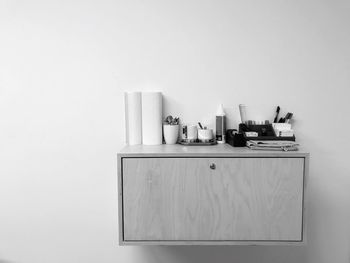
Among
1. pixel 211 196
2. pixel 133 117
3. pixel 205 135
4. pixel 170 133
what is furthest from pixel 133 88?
pixel 211 196

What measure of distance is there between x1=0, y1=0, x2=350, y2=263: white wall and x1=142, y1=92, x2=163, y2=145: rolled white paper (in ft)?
0.29

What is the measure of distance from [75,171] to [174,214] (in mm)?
652

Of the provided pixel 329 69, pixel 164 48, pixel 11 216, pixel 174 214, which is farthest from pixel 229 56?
pixel 11 216

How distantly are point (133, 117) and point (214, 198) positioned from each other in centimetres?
59

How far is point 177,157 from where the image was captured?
157 centimetres

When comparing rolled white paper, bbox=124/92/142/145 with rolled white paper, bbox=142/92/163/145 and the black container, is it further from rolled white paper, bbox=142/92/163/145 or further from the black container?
the black container

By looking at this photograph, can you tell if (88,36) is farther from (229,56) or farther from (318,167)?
(318,167)

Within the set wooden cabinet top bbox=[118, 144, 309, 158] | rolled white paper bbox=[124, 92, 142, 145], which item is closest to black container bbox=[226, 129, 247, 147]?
wooden cabinet top bbox=[118, 144, 309, 158]

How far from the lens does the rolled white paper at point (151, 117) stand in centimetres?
182

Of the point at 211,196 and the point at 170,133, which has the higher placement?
Result: the point at 170,133

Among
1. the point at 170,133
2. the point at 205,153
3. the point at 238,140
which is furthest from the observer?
the point at 170,133

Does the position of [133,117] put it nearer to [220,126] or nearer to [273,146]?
[220,126]

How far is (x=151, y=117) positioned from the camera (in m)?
1.83

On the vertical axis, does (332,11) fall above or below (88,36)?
above
